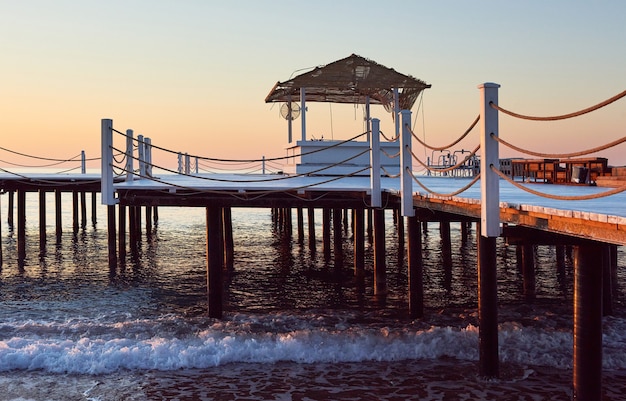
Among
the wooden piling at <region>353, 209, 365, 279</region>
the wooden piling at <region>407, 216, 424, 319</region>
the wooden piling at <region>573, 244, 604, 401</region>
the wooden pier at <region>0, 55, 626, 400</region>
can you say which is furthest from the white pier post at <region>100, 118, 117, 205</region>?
the wooden piling at <region>573, 244, 604, 401</region>

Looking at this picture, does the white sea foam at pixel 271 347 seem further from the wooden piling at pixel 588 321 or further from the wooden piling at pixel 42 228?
the wooden piling at pixel 42 228

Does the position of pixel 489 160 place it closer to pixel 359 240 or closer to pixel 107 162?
pixel 107 162

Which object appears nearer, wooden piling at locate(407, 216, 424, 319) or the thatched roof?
wooden piling at locate(407, 216, 424, 319)

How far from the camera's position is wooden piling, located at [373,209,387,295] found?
1589 centimetres

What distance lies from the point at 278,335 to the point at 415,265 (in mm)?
3121

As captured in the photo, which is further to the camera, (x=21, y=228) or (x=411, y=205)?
(x=21, y=228)

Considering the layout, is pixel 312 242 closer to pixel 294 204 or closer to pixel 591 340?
pixel 294 204

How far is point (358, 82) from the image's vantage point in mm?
22281

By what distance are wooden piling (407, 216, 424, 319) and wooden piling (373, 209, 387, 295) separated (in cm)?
216

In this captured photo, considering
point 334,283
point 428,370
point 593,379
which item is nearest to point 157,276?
point 334,283

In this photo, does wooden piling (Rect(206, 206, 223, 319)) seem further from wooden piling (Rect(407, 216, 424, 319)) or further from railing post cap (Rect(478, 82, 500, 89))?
railing post cap (Rect(478, 82, 500, 89))

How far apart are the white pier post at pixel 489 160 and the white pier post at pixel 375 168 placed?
540 cm

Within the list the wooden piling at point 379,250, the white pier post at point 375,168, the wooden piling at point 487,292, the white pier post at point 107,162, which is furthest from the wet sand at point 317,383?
the wooden piling at point 379,250

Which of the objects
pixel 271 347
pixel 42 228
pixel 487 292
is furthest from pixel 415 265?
pixel 42 228
